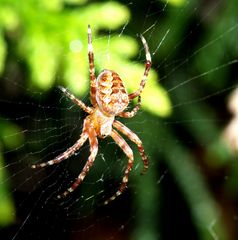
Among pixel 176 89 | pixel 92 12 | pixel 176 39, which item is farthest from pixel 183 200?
pixel 92 12

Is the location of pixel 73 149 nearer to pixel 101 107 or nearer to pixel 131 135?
pixel 101 107

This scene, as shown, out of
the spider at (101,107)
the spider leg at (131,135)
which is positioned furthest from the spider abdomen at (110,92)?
the spider leg at (131,135)

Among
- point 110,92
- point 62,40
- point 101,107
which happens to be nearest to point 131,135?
point 101,107

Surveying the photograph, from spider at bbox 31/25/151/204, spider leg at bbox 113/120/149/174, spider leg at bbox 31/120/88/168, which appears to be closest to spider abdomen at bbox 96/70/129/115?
spider at bbox 31/25/151/204

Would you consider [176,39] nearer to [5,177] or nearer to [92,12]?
[92,12]

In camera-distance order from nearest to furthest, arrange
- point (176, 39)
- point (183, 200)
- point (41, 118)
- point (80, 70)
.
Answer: point (80, 70) → point (41, 118) → point (176, 39) → point (183, 200)

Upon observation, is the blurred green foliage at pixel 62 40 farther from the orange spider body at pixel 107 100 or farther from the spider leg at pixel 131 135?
the spider leg at pixel 131 135

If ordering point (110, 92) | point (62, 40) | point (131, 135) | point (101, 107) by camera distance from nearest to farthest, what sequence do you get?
point (62, 40) < point (110, 92) < point (101, 107) < point (131, 135)
